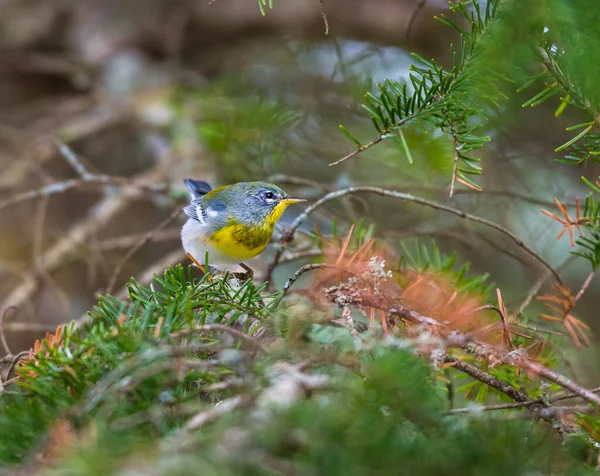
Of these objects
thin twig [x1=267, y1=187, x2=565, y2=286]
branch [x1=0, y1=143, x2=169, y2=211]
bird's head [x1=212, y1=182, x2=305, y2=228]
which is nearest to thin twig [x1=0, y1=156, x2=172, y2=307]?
branch [x1=0, y1=143, x2=169, y2=211]

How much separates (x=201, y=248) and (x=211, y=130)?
1.74 feet

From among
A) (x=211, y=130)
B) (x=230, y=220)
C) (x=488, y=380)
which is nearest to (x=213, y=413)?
(x=488, y=380)

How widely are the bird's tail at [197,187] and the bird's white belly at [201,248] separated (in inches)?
8.8

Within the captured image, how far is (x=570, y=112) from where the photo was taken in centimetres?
265

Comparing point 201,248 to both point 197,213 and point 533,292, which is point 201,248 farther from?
point 533,292

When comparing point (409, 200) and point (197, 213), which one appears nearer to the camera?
point (409, 200)

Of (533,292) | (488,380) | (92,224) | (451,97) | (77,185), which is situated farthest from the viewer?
(92,224)

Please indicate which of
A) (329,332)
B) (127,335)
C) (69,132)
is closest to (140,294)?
(127,335)

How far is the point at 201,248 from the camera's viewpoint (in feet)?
8.31

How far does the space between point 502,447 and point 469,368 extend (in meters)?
0.32

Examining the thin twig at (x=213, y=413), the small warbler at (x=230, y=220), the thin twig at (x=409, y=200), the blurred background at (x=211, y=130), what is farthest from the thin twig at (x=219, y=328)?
the blurred background at (x=211, y=130)

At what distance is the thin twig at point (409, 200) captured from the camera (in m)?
1.43

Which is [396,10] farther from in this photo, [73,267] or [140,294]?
[140,294]

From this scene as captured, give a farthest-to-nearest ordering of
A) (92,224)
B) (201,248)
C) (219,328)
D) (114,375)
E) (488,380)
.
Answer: (92,224) < (201,248) < (488,380) < (219,328) < (114,375)
